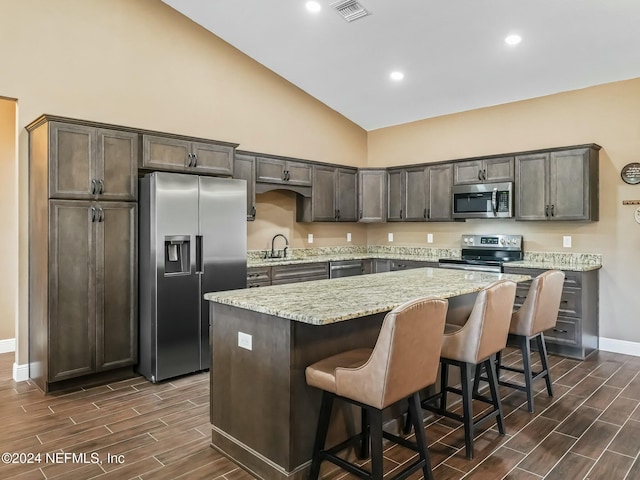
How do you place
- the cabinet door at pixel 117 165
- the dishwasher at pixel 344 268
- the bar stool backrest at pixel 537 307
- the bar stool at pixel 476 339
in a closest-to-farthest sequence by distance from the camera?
1. the bar stool at pixel 476 339
2. the bar stool backrest at pixel 537 307
3. the cabinet door at pixel 117 165
4. the dishwasher at pixel 344 268

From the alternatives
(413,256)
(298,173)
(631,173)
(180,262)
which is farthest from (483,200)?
(180,262)

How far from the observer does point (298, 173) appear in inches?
235

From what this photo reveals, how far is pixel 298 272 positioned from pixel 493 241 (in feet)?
8.39

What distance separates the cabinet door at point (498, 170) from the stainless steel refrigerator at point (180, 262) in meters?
3.20

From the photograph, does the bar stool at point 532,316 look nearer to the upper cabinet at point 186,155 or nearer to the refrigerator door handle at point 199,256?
the refrigerator door handle at point 199,256

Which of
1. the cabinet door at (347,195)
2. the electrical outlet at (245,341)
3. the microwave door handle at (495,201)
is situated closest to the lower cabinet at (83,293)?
the electrical outlet at (245,341)

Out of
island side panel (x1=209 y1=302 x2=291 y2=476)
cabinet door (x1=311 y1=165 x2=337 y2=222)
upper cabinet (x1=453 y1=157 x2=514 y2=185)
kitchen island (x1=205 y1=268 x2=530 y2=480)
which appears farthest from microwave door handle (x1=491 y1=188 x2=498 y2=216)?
island side panel (x1=209 y1=302 x2=291 y2=476)

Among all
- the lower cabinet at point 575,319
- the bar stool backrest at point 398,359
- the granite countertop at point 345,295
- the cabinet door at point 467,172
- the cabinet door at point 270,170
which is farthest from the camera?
the cabinet door at point 467,172

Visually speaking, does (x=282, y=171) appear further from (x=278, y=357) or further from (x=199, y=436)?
(x=278, y=357)

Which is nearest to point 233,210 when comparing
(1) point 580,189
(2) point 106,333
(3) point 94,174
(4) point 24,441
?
Result: (3) point 94,174

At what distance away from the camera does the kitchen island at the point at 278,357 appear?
226 centimetres

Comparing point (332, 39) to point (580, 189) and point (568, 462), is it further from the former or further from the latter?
point (568, 462)

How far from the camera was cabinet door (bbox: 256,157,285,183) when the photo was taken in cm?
548

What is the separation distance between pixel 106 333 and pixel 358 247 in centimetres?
418
